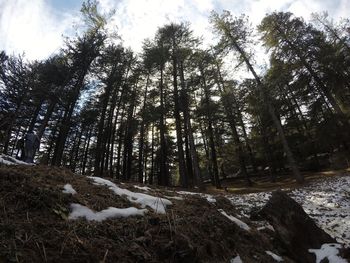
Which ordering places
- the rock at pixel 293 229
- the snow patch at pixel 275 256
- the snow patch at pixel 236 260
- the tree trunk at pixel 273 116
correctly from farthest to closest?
1. the tree trunk at pixel 273 116
2. the rock at pixel 293 229
3. the snow patch at pixel 275 256
4. the snow patch at pixel 236 260

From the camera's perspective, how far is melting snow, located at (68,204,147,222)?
3498mm

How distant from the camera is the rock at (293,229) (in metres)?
5.21

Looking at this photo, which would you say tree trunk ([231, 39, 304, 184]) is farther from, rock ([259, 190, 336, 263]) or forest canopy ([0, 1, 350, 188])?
rock ([259, 190, 336, 263])

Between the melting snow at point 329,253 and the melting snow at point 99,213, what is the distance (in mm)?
3890

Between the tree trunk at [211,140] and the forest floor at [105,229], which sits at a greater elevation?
the tree trunk at [211,140]

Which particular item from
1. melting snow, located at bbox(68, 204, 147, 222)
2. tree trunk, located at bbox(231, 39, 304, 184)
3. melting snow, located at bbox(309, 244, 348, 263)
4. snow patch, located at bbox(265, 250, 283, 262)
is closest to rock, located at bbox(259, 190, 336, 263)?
melting snow, located at bbox(309, 244, 348, 263)

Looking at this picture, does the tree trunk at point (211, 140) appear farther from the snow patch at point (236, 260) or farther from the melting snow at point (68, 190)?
the melting snow at point (68, 190)

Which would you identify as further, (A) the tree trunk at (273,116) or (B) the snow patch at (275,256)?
(A) the tree trunk at (273,116)

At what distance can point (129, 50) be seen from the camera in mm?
25594

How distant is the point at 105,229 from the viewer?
→ 10.7 ft

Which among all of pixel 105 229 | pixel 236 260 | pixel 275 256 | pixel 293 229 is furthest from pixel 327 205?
pixel 105 229

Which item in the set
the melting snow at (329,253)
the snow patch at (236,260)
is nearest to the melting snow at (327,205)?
the melting snow at (329,253)

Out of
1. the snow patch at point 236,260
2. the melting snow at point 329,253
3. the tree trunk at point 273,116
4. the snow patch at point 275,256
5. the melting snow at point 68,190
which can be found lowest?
the melting snow at point 329,253

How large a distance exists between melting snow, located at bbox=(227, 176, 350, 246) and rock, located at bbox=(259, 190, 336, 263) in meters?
0.87
